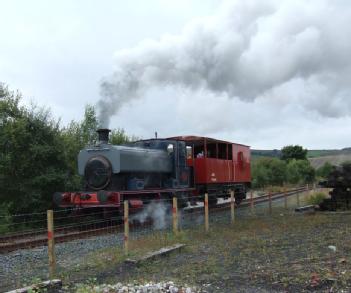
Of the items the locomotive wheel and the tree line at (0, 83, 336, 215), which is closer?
the tree line at (0, 83, 336, 215)

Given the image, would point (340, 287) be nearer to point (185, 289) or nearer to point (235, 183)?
point (185, 289)

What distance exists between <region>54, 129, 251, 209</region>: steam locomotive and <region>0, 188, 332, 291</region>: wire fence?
1.71ft

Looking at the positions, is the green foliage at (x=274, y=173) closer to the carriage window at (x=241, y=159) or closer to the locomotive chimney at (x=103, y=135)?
the carriage window at (x=241, y=159)

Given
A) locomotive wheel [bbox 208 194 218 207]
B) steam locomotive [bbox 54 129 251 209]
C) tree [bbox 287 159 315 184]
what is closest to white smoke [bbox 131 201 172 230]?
steam locomotive [bbox 54 129 251 209]

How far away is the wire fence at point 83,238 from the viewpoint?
30.3 ft

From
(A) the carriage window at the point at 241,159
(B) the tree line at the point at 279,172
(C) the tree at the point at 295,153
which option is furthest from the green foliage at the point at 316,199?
(C) the tree at the point at 295,153

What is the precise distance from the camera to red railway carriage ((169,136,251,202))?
22.0m

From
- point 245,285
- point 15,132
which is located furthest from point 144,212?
point 245,285

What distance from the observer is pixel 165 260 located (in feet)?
33.0

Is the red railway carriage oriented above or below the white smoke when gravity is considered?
above

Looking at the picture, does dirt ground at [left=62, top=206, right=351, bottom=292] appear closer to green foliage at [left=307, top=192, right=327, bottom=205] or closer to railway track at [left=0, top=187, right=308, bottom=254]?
railway track at [left=0, top=187, right=308, bottom=254]

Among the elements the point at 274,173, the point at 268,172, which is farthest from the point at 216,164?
the point at 274,173

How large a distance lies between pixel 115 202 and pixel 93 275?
7.38 metres

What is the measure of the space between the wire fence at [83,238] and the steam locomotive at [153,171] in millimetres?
521
